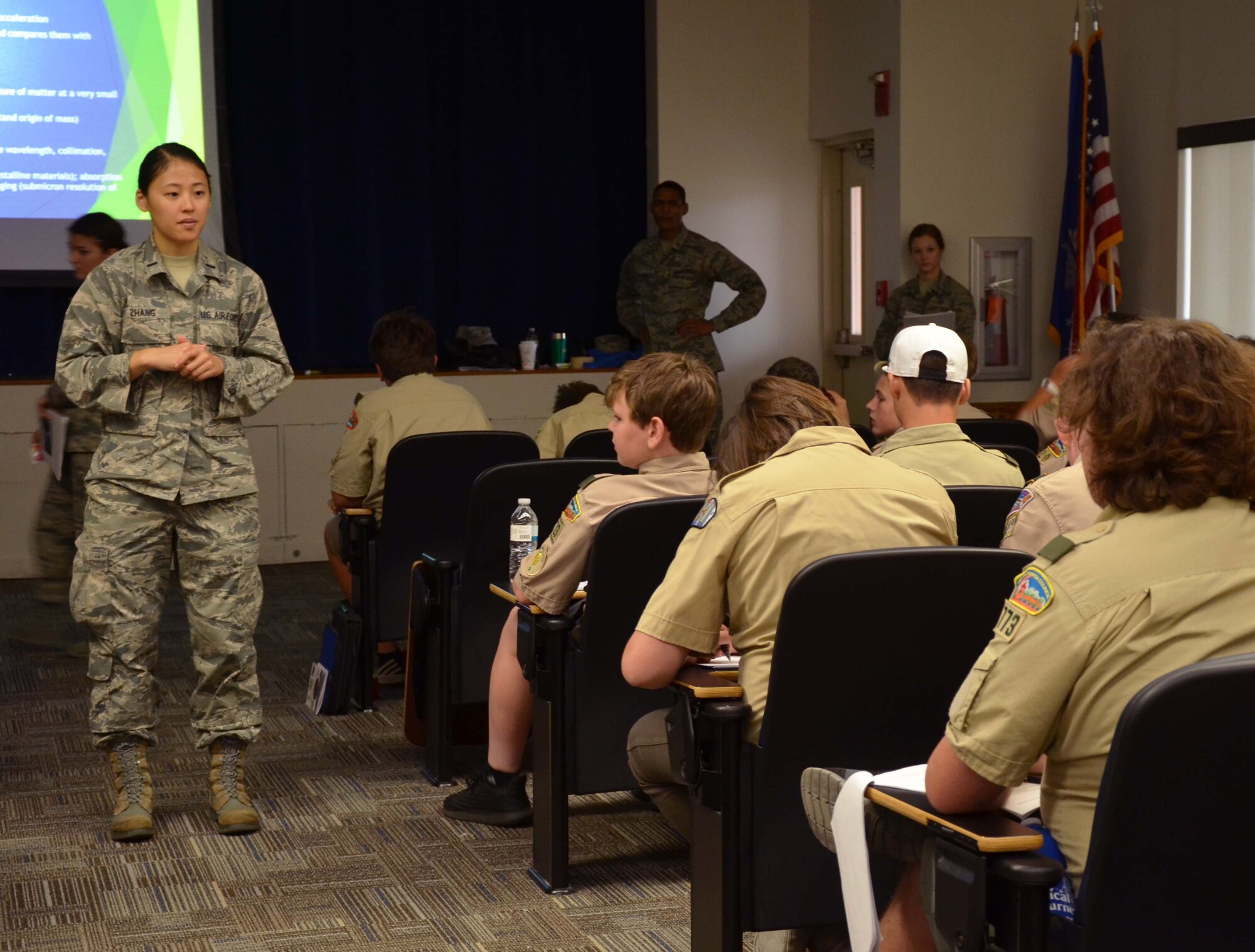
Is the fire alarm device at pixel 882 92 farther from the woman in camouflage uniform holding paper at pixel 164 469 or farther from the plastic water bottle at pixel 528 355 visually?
the woman in camouflage uniform holding paper at pixel 164 469

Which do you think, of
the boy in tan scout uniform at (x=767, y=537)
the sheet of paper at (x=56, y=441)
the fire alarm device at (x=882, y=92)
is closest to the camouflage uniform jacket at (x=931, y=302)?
the fire alarm device at (x=882, y=92)

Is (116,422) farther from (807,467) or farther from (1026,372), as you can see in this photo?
(1026,372)

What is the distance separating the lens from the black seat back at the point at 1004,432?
14.7ft

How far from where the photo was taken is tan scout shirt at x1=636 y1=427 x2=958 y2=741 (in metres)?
2.19

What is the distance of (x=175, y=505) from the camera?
332cm

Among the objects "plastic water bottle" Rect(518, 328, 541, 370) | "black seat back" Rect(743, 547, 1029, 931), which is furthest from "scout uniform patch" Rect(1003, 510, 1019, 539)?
"plastic water bottle" Rect(518, 328, 541, 370)

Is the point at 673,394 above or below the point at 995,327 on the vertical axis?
below

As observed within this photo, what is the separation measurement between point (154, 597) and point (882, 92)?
5.62 metres

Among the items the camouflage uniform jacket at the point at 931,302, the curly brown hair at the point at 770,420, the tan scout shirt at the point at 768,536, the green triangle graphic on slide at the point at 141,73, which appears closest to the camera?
the tan scout shirt at the point at 768,536

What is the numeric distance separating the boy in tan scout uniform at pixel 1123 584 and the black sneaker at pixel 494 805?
202 centimetres

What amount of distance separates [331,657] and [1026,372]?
4.95 metres

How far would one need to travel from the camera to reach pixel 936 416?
330 centimetres

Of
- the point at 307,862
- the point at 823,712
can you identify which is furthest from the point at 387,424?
the point at 823,712

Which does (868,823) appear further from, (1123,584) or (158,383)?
(158,383)
